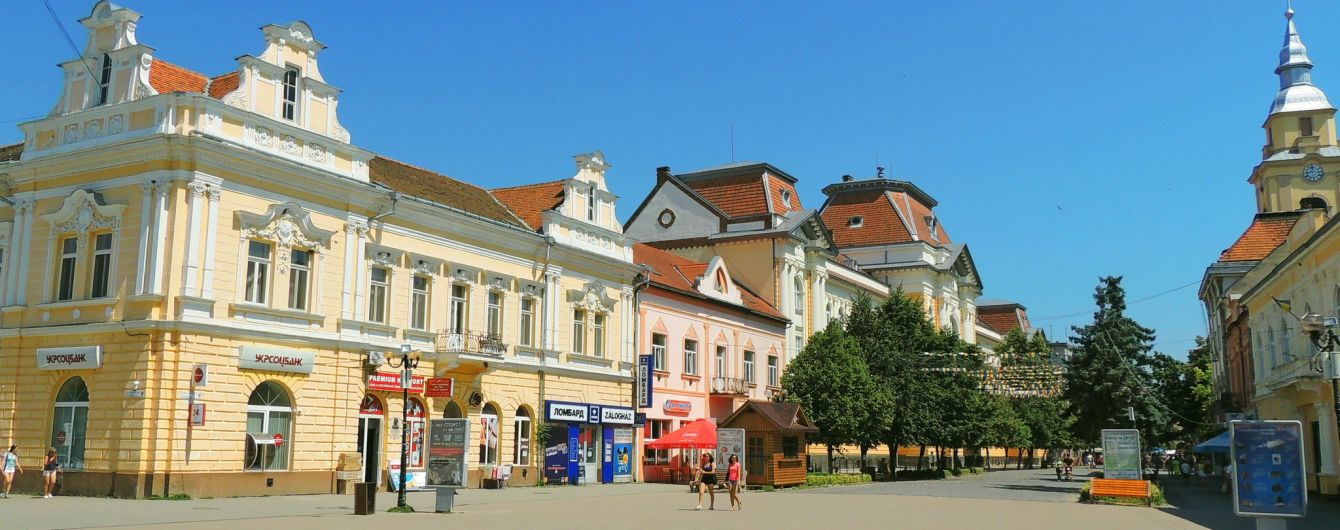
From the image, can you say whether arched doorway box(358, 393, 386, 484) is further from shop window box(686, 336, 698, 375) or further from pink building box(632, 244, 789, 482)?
shop window box(686, 336, 698, 375)

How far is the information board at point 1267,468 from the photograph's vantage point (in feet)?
48.2

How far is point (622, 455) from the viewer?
131 feet

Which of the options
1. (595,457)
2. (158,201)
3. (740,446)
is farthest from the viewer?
(595,457)

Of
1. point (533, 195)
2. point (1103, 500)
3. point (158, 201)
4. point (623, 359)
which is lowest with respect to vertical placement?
point (1103, 500)

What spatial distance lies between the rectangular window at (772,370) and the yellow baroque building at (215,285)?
21.8m

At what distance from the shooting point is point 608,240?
4028 centimetres

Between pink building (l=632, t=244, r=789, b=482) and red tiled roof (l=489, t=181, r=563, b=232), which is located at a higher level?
red tiled roof (l=489, t=181, r=563, b=232)

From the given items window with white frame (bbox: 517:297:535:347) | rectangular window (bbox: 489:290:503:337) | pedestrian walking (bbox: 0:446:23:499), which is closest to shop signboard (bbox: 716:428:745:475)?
window with white frame (bbox: 517:297:535:347)

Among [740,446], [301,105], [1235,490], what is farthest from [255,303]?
[1235,490]

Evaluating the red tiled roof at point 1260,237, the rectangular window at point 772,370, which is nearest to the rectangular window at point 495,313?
the rectangular window at point 772,370

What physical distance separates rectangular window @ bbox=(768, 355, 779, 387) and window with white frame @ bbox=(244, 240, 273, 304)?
29575 millimetres

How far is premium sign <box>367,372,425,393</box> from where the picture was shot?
2934 centimetres

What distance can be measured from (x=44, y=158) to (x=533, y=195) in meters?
16.0

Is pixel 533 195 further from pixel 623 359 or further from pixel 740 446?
pixel 740 446
